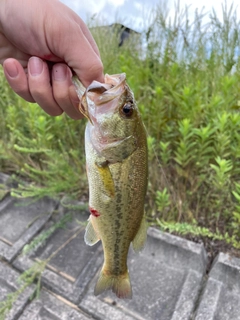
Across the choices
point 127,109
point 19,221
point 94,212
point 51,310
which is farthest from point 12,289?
point 127,109

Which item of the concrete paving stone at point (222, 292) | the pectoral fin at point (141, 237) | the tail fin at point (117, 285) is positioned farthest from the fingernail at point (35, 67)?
the concrete paving stone at point (222, 292)

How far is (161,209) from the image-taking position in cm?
201

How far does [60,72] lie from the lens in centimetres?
125

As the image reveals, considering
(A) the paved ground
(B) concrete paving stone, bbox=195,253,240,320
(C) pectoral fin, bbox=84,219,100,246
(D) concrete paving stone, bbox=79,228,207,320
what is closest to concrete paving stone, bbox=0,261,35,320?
(A) the paved ground

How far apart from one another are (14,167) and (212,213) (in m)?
1.64

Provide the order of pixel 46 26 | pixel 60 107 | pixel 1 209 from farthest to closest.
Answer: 1. pixel 1 209
2. pixel 60 107
3. pixel 46 26

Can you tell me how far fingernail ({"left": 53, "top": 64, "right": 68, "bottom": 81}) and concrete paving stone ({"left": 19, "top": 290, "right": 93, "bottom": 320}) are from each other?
124 centimetres

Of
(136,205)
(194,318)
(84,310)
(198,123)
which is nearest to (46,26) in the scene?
(136,205)

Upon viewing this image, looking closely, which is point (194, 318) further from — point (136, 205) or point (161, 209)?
point (136, 205)

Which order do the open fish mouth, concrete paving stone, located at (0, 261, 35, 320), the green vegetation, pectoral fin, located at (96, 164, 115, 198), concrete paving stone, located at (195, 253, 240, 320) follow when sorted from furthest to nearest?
the green vegetation, concrete paving stone, located at (0, 261, 35, 320), concrete paving stone, located at (195, 253, 240, 320), pectoral fin, located at (96, 164, 115, 198), the open fish mouth

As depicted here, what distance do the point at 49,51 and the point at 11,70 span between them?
18cm

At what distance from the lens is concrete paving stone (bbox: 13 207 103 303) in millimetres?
1740

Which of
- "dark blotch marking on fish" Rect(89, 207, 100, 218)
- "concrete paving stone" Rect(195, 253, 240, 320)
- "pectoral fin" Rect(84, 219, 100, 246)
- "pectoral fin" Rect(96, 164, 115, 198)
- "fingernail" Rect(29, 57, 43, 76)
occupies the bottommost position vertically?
"concrete paving stone" Rect(195, 253, 240, 320)

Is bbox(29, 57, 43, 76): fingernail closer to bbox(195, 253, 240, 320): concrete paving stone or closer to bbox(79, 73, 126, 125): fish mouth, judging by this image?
bbox(79, 73, 126, 125): fish mouth
